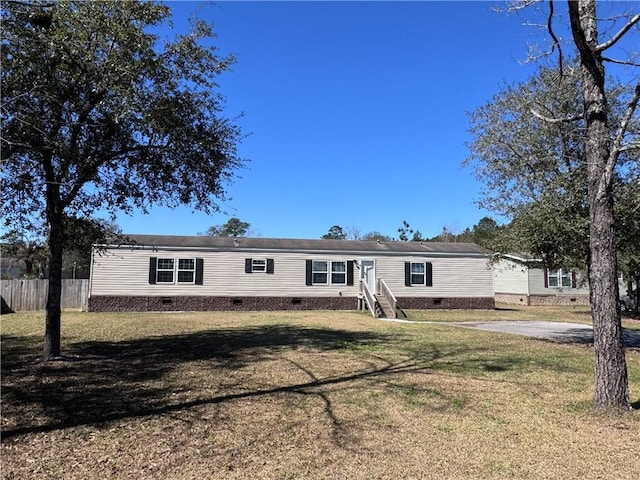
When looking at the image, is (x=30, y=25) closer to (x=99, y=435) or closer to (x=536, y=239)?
(x=99, y=435)

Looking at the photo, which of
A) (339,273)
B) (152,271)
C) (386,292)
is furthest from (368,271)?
(152,271)

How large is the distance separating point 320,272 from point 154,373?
634 inches

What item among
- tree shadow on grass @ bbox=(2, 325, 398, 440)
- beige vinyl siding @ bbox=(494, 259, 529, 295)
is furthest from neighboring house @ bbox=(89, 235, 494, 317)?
tree shadow on grass @ bbox=(2, 325, 398, 440)

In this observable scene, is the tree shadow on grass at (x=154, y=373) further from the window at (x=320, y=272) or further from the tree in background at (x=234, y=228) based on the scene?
the tree in background at (x=234, y=228)

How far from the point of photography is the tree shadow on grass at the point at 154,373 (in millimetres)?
5341

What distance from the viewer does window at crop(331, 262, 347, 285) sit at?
23422 millimetres

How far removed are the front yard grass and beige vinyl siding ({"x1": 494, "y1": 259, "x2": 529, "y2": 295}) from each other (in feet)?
67.3

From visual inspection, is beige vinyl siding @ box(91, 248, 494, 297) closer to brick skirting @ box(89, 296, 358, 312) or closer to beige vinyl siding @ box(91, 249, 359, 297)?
beige vinyl siding @ box(91, 249, 359, 297)

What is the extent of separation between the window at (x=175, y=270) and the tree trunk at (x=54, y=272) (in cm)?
1310

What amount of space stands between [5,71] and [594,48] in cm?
774

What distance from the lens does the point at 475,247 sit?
25562 mm

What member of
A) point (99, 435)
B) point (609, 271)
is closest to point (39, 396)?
point (99, 435)

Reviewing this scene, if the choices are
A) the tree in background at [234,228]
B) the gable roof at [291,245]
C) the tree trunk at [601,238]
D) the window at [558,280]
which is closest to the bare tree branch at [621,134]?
the tree trunk at [601,238]

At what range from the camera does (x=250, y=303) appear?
2242cm
